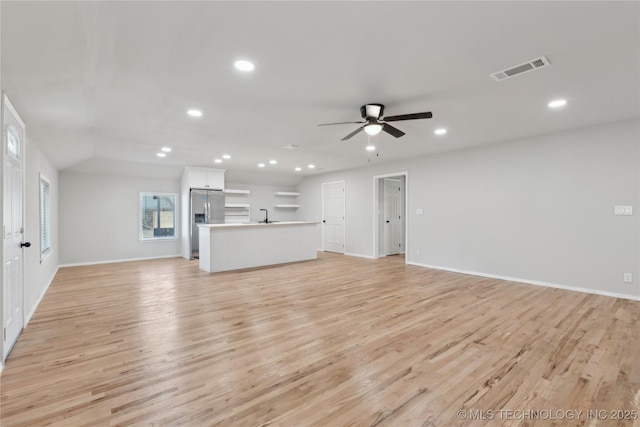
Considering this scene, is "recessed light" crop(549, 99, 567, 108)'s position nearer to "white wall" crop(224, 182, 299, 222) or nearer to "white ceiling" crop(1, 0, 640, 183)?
"white ceiling" crop(1, 0, 640, 183)

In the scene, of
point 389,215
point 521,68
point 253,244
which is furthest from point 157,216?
point 521,68

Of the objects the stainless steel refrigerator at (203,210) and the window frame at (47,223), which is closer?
the window frame at (47,223)

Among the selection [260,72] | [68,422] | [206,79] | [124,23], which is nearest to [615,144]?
[260,72]

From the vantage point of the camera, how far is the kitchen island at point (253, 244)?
20.1ft

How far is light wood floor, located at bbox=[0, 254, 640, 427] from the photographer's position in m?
1.88

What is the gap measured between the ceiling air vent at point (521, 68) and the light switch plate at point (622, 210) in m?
3.17

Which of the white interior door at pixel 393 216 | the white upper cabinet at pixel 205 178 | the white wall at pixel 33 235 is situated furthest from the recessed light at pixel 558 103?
the white upper cabinet at pixel 205 178

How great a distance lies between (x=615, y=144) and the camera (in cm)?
424

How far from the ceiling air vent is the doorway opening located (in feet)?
15.4

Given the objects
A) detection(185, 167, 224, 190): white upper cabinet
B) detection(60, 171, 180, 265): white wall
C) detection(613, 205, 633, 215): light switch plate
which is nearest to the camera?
detection(613, 205, 633, 215): light switch plate

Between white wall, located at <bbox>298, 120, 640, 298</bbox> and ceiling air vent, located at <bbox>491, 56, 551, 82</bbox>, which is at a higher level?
ceiling air vent, located at <bbox>491, 56, 551, 82</bbox>

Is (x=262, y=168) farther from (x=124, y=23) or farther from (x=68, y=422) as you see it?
(x=68, y=422)

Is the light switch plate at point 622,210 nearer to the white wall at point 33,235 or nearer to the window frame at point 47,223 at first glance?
the white wall at point 33,235

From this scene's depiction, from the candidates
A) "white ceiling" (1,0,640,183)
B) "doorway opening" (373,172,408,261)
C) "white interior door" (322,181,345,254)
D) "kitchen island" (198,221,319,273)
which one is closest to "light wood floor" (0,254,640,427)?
"kitchen island" (198,221,319,273)
